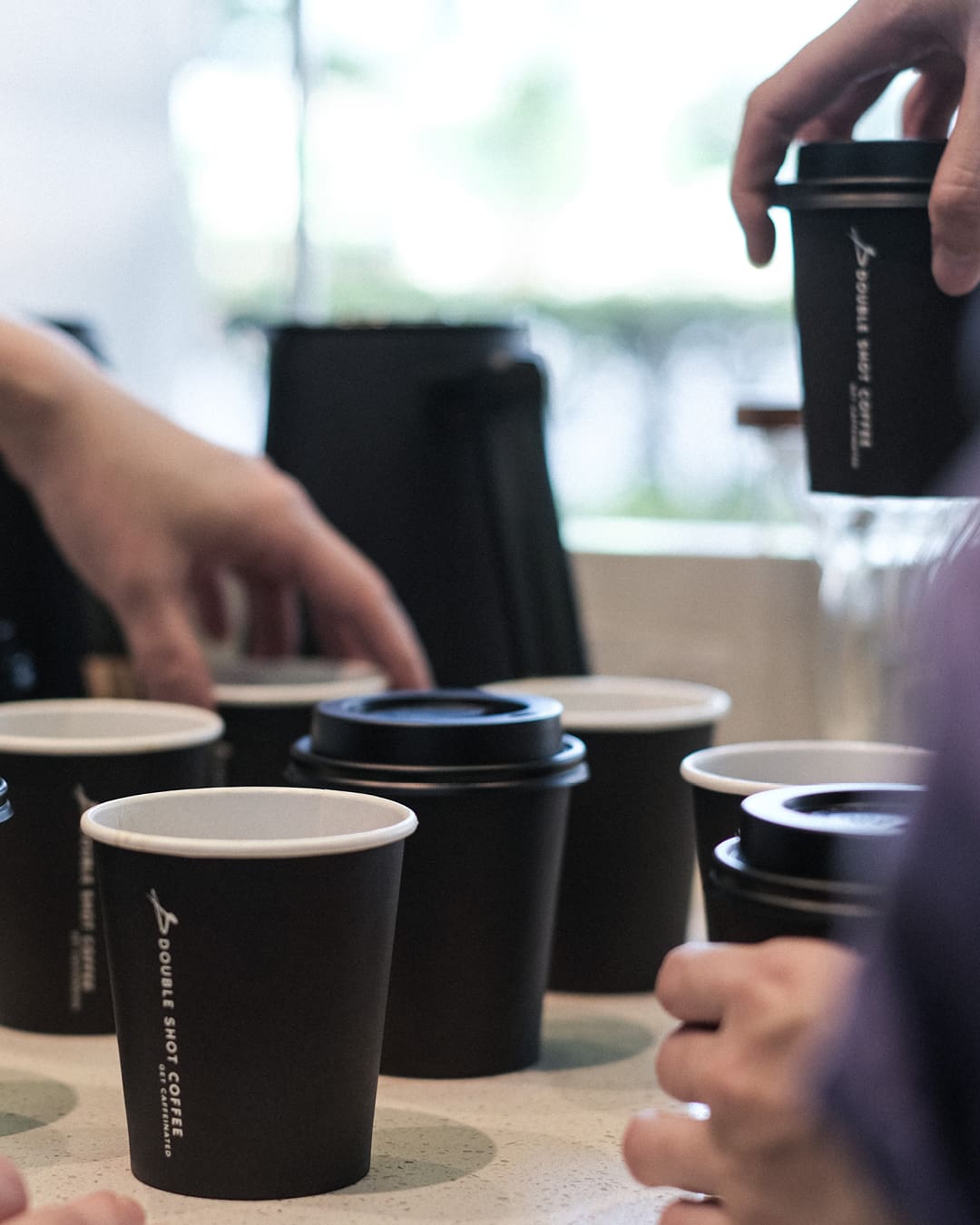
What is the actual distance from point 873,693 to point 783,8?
1044 mm

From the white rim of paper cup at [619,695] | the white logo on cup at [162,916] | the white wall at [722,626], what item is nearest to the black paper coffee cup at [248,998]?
the white logo on cup at [162,916]

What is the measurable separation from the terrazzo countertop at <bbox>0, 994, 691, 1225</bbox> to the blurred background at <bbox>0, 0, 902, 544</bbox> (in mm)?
497

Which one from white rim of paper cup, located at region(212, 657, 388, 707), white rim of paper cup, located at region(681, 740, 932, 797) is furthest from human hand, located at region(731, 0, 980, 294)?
white rim of paper cup, located at region(212, 657, 388, 707)

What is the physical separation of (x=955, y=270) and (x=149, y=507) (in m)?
0.57

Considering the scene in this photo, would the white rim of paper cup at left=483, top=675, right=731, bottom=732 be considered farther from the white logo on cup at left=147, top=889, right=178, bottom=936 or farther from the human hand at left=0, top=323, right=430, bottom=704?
the white logo on cup at left=147, top=889, right=178, bottom=936

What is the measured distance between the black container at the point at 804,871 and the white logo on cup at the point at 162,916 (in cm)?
20

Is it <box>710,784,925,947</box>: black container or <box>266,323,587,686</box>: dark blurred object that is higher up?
<box>266,323,587,686</box>: dark blurred object

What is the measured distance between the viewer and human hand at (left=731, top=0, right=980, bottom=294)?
2.39 feet

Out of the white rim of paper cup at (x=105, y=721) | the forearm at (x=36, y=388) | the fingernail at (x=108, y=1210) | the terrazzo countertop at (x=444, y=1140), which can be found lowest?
the terrazzo countertop at (x=444, y=1140)

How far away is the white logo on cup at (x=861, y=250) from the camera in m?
0.77

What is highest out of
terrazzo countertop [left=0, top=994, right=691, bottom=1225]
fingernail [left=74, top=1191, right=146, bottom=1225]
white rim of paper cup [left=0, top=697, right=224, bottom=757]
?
white rim of paper cup [left=0, top=697, right=224, bottom=757]

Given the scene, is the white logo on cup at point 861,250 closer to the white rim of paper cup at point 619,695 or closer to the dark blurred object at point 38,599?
the white rim of paper cup at point 619,695

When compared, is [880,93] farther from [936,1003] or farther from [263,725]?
[936,1003]

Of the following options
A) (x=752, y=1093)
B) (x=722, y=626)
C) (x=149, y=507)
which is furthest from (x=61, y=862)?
(x=722, y=626)
